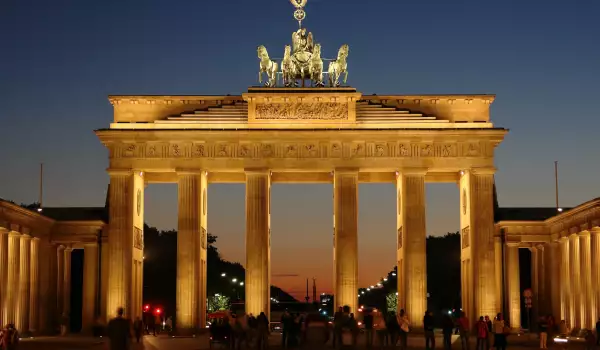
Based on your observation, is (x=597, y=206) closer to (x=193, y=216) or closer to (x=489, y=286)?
(x=489, y=286)

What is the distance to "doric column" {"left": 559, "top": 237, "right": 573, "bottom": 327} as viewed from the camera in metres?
75.4

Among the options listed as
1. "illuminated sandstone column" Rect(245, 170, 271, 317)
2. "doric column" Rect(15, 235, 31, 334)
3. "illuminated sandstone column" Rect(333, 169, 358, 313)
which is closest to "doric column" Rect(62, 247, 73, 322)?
"doric column" Rect(15, 235, 31, 334)

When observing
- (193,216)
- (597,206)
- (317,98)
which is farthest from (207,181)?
(597,206)

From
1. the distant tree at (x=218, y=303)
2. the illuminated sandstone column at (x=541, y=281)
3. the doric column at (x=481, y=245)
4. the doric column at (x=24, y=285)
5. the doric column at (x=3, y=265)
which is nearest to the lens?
the doric column at (x=3, y=265)

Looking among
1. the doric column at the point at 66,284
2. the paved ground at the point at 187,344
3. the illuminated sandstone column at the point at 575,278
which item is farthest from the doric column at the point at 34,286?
the illuminated sandstone column at the point at 575,278

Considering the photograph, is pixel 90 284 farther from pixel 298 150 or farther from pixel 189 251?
pixel 298 150

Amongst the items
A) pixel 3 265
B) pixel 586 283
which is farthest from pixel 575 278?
pixel 3 265

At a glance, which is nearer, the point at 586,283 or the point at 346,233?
the point at 586,283

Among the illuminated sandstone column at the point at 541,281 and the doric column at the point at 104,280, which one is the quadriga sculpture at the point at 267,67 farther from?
the illuminated sandstone column at the point at 541,281

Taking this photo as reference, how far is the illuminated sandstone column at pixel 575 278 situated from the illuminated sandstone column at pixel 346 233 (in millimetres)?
14484

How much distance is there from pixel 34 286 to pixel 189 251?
36.9 feet

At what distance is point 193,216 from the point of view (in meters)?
75.5

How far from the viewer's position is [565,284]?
3031 inches

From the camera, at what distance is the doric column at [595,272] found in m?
67.6
